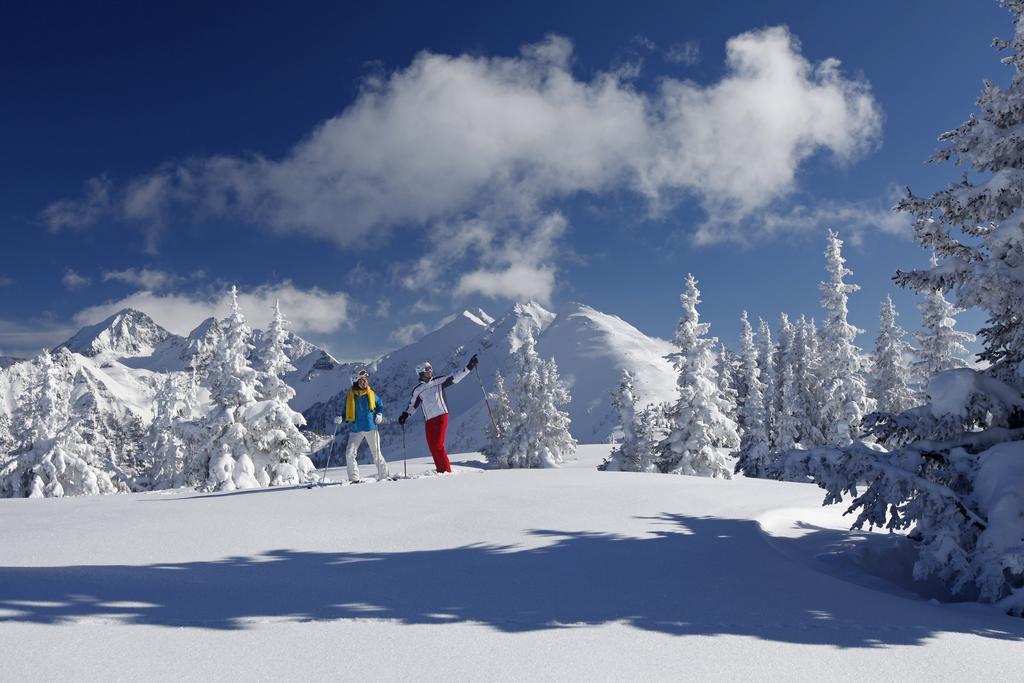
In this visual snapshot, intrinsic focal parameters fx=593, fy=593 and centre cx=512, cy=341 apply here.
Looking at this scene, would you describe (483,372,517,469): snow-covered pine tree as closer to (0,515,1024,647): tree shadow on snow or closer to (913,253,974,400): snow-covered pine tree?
(913,253,974,400): snow-covered pine tree

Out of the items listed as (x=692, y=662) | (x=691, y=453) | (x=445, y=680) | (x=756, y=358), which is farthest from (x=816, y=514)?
(x=756, y=358)

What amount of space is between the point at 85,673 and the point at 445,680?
219 centimetres

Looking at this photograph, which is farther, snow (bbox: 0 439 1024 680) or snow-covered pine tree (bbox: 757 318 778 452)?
snow-covered pine tree (bbox: 757 318 778 452)

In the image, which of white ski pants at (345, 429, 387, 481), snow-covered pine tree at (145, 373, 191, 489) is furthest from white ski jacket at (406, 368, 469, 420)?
snow-covered pine tree at (145, 373, 191, 489)

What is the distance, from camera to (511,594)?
5.38 metres

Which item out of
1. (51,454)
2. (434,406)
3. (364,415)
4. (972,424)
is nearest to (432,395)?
(434,406)

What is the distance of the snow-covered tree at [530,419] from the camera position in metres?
45.6

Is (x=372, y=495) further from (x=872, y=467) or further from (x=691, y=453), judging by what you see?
(x=691, y=453)

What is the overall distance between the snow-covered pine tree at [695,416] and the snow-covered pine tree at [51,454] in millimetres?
28144

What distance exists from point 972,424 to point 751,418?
131 feet

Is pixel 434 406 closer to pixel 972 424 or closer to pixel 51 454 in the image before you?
pixel 972 424

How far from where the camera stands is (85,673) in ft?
11.9

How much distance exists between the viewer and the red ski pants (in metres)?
12.5

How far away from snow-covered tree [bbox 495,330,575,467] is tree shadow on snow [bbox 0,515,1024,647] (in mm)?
38764
